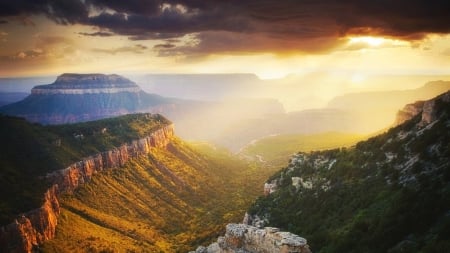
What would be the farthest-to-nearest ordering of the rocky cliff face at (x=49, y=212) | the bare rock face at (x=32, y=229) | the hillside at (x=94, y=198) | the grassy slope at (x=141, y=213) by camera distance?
the grassy slope at (x=141, y=213), the hillside at (x=94, y=198), the rocky cliff face at (x=49, y=212), the bare rock face at (x=32, y=229)

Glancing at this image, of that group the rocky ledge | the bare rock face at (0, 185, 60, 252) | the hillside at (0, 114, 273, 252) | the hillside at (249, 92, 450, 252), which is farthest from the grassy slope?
the rocky ledge

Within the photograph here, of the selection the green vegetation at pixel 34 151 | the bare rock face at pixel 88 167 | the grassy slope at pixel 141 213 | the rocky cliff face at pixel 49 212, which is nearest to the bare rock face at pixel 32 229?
the rocky cliff face at pixel 49 212

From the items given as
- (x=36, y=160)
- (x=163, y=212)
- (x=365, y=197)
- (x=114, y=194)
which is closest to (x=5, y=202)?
(x=36, y=160)

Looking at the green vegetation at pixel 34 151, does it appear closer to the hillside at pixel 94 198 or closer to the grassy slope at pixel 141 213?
the hillside at pixel 94 198

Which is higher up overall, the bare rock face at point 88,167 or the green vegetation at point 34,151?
the green vegetation at point 34,151

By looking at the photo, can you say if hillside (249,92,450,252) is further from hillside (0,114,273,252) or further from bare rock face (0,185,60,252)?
bare rock face (0,185,60,252)

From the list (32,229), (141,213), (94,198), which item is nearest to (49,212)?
(32,229)

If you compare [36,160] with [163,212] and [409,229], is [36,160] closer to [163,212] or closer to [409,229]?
[163,212]
